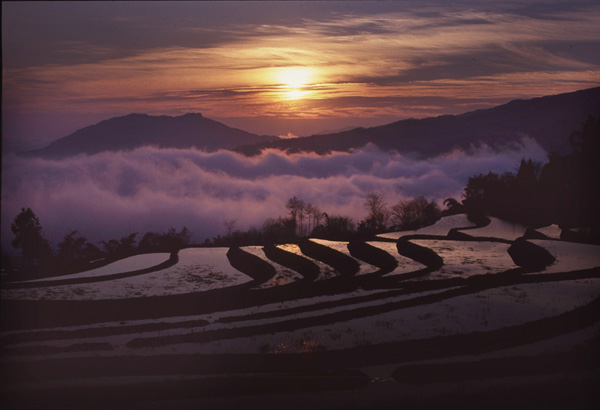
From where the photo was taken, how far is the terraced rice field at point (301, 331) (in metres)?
10.4

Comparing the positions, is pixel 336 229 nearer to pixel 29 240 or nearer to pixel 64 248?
pixel 29 240

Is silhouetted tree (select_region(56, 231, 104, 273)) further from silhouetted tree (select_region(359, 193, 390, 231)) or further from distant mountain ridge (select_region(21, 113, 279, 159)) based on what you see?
silhouetted tree (select_region(359, 193, 390, 231))

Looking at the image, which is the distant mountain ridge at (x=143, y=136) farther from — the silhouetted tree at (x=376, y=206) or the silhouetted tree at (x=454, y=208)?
the silhouetted tree at (x=454, y=208)

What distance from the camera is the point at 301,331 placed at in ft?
42.4

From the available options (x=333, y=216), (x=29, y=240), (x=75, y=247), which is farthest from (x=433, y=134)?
(x=29, y=240)

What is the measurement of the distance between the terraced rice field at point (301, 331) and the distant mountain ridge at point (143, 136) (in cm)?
763

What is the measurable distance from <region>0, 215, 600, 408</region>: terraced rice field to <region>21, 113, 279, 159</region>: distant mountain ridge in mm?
7626

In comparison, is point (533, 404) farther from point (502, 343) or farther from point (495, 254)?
point (495, 254)

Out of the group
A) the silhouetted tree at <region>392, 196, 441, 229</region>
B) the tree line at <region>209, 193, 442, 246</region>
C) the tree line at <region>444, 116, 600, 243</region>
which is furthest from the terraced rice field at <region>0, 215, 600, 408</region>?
the silhouetted tree at <region>392, 196, 441, 229</region>

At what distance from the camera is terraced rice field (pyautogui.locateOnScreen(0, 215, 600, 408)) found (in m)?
10.4

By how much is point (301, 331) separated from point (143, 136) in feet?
84.3

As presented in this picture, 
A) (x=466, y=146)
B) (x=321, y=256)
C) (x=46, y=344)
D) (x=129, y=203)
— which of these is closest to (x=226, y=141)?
(x=129, y=203)

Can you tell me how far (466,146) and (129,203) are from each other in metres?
29.2

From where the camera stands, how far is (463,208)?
107 ft
